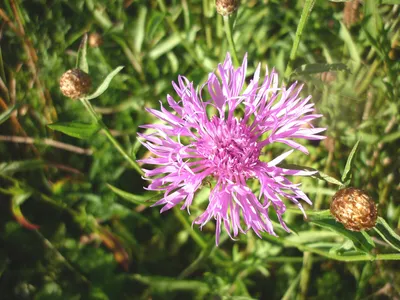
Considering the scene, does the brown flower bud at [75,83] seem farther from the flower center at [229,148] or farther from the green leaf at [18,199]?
the green leaf at [18,199]

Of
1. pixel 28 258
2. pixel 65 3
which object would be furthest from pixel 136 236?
pixel 65 3

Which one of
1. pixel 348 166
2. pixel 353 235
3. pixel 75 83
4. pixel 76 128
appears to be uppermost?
pixel 75 83

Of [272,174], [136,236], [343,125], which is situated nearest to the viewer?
[272,174]

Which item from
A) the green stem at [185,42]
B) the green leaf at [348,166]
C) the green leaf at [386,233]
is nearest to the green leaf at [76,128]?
the green stem at [185,42]

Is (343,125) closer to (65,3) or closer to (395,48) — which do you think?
(395,48)

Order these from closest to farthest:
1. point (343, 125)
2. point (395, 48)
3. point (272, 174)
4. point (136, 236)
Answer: point (272, 174) → point (343, 125) → point (395, 48) → point (136, 236)

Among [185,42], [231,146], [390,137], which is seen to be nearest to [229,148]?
[231,146]

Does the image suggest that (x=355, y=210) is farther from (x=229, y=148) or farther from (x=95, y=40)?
(x=95, y=40)

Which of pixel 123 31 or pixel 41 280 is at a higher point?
pixel 123 31

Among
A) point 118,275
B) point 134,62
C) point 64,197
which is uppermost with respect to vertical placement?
point 134,62
